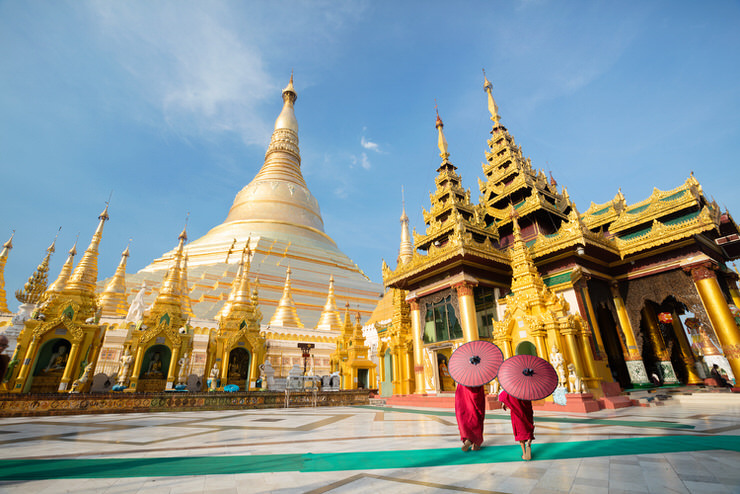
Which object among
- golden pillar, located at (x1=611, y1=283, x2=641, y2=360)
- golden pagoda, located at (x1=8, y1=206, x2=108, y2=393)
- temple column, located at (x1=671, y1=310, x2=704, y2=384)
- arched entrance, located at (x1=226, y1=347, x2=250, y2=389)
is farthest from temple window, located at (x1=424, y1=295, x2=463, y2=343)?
golden pagoda, located at (x1=8, y1=206, x2=108, y2=393)

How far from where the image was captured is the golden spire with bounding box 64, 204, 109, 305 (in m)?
14.5

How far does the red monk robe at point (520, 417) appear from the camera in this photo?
353 cm

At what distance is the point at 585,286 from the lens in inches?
440

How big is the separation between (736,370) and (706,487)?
1066 centimetres

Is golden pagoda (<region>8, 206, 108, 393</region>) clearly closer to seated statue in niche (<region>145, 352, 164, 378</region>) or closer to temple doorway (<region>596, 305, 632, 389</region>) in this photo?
seated statue in niche (<region>145, 352, 164, 378</region>)

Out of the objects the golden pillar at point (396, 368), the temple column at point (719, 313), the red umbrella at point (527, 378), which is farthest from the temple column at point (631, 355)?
the red umbrella at point (527, 378)

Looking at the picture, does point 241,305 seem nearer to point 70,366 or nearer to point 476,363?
point 70,366

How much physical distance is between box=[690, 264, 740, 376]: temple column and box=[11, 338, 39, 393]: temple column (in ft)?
76.0

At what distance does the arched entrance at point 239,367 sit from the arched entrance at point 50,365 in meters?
6.31

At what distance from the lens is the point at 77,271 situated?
1501 centimetres

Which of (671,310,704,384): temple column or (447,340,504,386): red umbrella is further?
(671,310,704,384): temple column

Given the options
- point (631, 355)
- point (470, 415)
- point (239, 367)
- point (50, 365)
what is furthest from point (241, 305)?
point (631, 355)

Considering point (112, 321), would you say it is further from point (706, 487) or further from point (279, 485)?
point (706, 487)

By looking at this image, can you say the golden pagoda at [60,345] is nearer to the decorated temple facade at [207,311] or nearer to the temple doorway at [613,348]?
the decorated temple facade at [207,311]
